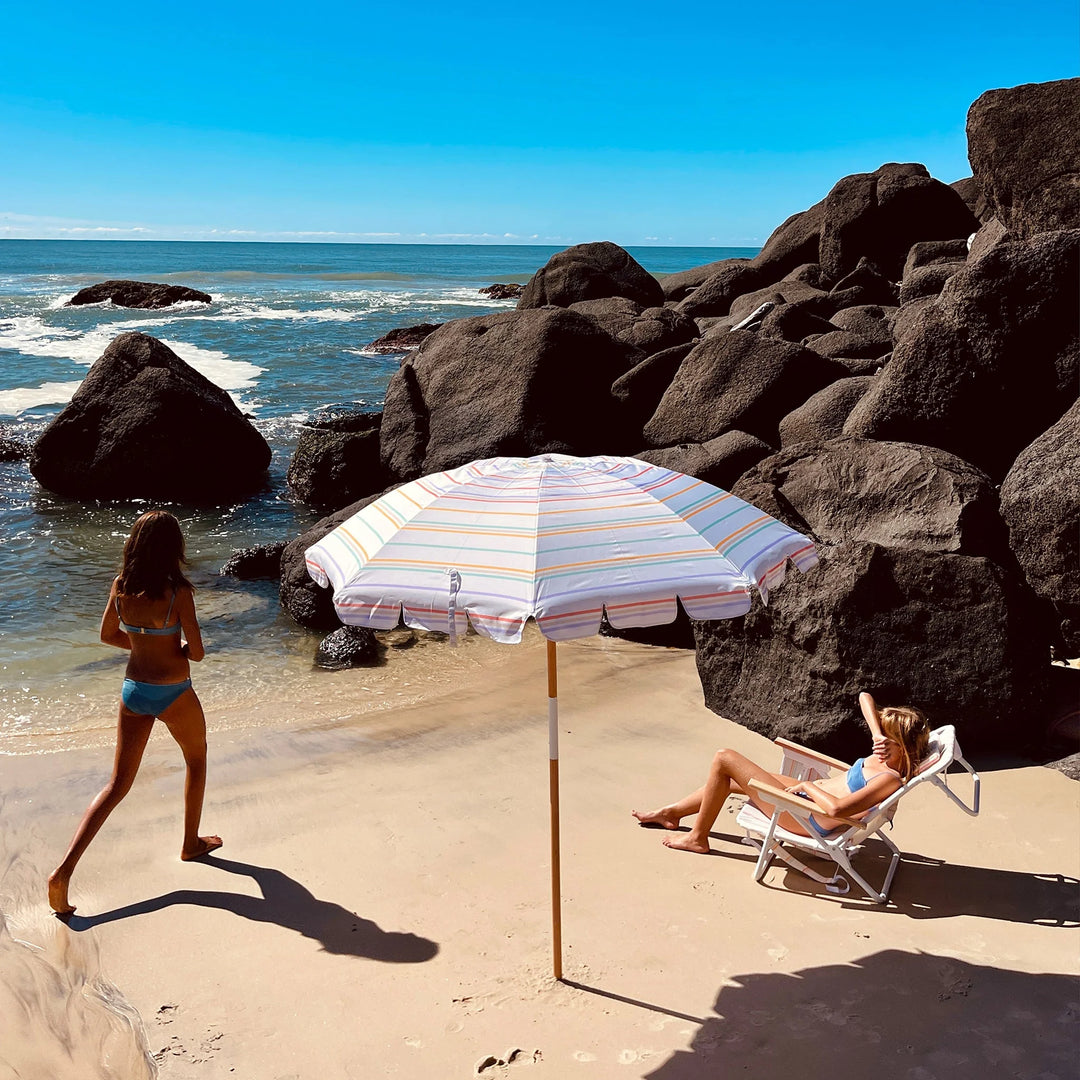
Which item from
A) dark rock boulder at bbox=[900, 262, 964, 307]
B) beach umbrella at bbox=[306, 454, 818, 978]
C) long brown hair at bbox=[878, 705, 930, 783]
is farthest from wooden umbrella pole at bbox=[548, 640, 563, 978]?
dark rock boulder at bbox=[900, 262, 964, 307]

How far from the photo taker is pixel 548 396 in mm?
12188

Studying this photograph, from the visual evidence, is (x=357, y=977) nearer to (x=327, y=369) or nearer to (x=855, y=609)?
(x=855, y=609)

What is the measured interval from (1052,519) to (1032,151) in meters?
6.30

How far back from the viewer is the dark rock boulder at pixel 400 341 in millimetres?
32031

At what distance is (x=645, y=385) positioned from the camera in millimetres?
12773

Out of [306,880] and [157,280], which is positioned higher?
[157,280]

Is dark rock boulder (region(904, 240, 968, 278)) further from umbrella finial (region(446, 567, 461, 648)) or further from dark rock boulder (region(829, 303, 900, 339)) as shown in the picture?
umbrella finial (region(446, 567, 461, 648))

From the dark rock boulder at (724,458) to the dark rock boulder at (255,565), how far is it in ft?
15.4

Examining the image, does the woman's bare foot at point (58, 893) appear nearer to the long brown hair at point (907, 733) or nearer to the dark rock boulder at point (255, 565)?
the long brown hair at point (907, 733)

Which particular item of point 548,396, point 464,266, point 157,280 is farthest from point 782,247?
point 464,266

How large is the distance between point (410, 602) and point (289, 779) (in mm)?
3410

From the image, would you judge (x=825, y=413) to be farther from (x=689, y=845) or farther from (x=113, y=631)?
(x=113, y=631)

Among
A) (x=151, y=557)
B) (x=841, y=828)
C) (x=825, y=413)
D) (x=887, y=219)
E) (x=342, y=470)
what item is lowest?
(x=841, y=828)

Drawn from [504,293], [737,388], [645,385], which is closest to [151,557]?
[737,388]
